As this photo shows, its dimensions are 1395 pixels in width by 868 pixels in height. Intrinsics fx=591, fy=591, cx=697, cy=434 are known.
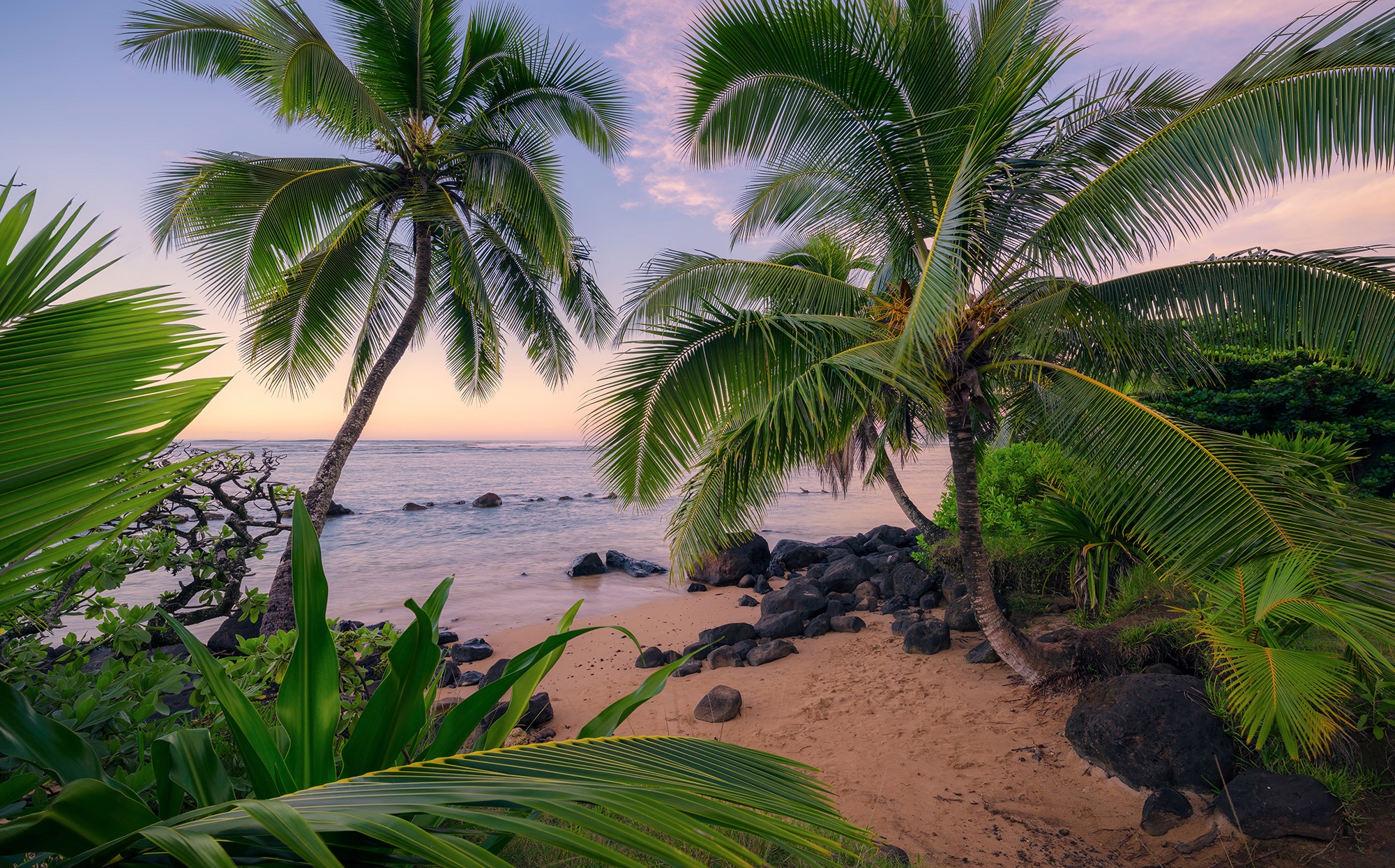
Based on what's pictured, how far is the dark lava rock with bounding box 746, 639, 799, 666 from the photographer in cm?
741

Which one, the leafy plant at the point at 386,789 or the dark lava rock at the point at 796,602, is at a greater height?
the leafy plant at the point at 386,789

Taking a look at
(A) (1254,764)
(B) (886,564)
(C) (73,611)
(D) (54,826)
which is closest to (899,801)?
(A) (1254,764)

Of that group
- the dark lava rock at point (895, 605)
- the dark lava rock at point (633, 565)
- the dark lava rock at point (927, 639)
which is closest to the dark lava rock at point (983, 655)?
the dark lava rock at point (927, 639)

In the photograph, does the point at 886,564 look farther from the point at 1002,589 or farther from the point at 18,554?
the point at 18,554

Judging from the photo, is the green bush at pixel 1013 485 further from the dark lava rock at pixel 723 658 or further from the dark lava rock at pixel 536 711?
the dark lava rock at pixel 536 711

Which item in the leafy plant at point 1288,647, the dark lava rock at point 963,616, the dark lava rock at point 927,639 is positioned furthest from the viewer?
the dark lava rock at point 963,616

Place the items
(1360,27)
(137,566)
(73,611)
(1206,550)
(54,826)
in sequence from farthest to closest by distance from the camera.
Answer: (1206,550)
(1360,27)
(137,566)
(73,611)
(54,826)

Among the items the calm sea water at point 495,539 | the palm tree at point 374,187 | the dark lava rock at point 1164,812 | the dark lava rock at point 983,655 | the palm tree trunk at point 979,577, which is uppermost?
the palm tree at point 374,187

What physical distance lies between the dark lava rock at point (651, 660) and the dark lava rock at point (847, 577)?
12.9 ft

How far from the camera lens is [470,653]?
8305 millimetres

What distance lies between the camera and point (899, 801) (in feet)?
14.0

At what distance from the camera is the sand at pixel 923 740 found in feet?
12.3

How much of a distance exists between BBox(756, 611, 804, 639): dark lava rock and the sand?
21 centimetres

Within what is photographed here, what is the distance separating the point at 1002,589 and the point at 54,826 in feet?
29.8
